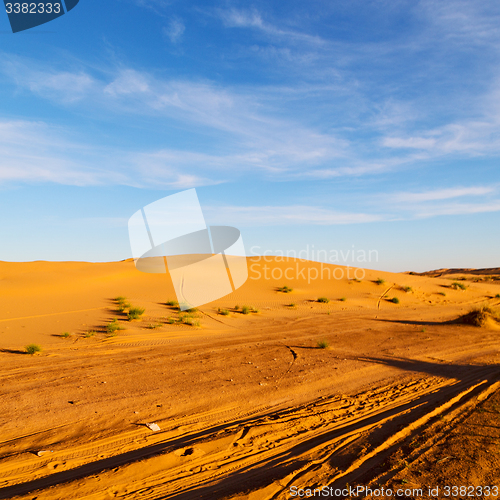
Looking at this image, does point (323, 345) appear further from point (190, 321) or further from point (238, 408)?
point (190, 321)

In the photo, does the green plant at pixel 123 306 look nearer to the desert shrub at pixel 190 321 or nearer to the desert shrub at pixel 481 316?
the desert shrub at pixel 190 321

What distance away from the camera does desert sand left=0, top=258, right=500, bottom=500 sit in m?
3.84

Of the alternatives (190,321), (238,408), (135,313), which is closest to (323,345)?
(238,408)

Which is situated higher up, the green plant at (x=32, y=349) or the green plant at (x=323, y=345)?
the green plant at (x=32, y=349)

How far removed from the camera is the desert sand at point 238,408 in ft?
12.6

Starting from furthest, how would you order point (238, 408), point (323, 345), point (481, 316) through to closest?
point (481, 316) → point (323, 345) → point (238, 408)

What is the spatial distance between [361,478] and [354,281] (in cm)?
2842

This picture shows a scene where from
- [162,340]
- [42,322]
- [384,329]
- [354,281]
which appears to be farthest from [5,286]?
[354,281]

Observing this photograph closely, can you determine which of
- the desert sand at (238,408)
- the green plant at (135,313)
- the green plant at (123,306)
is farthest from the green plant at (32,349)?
the green plant at (123,306)

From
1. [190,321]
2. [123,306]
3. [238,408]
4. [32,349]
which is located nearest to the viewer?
[238,408]

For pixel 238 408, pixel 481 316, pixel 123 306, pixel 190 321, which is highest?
pixel 123 306

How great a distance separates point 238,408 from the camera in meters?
6.09

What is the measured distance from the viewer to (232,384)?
7348 mm

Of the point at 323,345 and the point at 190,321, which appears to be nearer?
the point at 323,345
